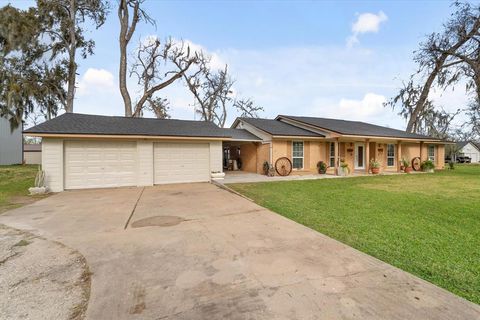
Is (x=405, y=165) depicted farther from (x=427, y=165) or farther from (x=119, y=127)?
(x=119, y=127)

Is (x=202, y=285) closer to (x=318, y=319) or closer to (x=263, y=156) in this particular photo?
(x=318, y=319)

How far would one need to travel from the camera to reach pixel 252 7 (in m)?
12.0

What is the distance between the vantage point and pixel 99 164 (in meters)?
10.1

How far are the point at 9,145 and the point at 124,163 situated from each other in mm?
20811

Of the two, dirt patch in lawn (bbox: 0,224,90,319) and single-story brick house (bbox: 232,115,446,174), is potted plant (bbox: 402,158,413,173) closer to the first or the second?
single-story brick house (bbox: 232,115,446,174)

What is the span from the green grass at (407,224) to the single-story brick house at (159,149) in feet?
14.5

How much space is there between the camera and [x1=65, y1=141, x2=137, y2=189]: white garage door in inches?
383

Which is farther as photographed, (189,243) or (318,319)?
(189,243)

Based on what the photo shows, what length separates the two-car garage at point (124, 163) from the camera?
9781 mm

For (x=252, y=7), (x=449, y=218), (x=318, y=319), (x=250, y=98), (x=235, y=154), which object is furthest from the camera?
(x=250, y=98)

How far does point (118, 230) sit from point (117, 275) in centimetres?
194

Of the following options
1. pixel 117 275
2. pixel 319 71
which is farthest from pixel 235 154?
pixel 117 275

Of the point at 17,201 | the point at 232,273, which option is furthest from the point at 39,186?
the point at 232,273

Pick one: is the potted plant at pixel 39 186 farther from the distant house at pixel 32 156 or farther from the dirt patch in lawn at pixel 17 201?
the distant house at pixel 32 156
